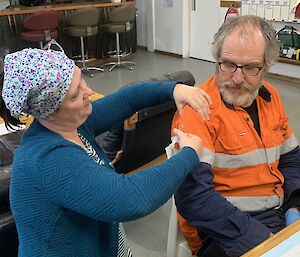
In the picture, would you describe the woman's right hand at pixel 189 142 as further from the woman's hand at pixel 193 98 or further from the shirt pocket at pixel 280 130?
the shirt pocket at pixel 280 130

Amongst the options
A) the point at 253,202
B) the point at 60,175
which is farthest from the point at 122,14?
the point at 60,175

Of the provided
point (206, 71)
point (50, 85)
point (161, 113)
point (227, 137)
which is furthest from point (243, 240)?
point (206, 71)

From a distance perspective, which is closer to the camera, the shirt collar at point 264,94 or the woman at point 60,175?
the woman at point 60,175

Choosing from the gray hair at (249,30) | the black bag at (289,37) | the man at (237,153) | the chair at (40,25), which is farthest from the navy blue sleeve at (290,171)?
the chair at (40,25)

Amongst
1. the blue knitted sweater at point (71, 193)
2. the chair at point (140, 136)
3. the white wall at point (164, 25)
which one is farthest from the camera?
the white wall at point (164, 25)

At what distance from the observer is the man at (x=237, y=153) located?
4.49 ft

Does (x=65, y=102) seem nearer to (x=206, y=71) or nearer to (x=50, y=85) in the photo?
(x=50, y=85)

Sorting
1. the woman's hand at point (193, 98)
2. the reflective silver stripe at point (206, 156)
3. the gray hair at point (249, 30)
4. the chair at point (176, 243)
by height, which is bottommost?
the chair at point (176, 243)

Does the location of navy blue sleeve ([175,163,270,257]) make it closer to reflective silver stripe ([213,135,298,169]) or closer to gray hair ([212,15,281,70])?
reflective silver stripe ([213,135,298,169])

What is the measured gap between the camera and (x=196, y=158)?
1.09m

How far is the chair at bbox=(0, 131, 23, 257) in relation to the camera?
4.89ft

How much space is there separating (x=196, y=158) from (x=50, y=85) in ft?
1.44

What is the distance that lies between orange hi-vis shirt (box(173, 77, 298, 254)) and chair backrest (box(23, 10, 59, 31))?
14.8ft

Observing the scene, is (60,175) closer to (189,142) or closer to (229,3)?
(189,142)
